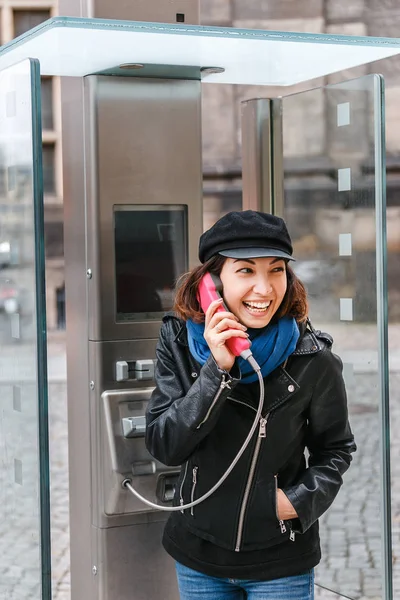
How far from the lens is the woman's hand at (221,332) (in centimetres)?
261

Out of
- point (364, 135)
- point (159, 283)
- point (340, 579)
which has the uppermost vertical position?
point (364, 135)

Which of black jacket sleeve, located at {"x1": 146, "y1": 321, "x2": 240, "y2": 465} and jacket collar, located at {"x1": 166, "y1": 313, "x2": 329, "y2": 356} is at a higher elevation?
jacket collar, located at {"x1": 166, "y1": 313, "x2": 329, "y2": 356}

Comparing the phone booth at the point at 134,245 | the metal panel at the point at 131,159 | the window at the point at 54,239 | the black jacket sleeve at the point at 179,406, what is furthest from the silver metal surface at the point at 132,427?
the window at the point at 54,239

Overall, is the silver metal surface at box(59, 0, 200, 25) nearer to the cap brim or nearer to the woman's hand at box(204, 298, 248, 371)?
the cap brim

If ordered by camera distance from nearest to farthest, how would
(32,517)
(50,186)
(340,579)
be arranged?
(32,517) < (340,579) < (50,186)

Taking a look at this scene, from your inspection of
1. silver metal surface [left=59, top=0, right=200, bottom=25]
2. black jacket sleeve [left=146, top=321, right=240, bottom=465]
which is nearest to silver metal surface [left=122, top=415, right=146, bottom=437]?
black jacket sleeve [left=146, top=321, right=240, bottom=465]

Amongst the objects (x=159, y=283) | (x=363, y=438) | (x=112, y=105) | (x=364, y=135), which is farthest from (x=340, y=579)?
(x=112, y=105)

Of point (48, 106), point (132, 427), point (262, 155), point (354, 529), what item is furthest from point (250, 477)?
point (48, 106)

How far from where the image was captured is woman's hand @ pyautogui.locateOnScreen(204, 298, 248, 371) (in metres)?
2.61

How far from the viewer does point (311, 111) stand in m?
4.12

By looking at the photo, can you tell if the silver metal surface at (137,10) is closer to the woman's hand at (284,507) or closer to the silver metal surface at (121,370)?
the silver metal surface at (121,370)

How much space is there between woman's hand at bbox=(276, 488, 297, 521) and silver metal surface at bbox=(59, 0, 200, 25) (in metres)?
1.61

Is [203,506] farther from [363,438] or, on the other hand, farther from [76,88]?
[76,88]

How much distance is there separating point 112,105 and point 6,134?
1.35 ft
